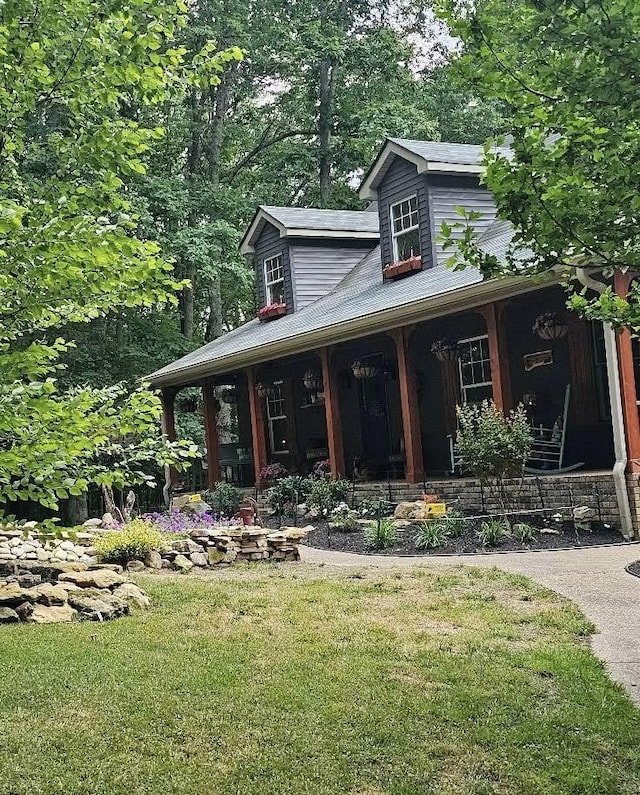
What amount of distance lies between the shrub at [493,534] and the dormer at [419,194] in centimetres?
609

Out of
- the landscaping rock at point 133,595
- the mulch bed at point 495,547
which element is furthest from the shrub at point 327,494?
the landscaping rock at point 133,595

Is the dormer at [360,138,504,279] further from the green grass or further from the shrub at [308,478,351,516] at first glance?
the green grass

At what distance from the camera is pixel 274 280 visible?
67.7 ft

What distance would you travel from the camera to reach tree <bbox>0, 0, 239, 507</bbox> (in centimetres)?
400

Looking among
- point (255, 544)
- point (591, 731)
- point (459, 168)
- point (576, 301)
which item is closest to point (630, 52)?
point (576, 301)

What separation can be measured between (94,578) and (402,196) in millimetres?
10443

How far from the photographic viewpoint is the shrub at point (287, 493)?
15648 mm

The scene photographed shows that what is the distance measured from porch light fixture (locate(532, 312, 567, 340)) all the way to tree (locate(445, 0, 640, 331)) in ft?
28.7

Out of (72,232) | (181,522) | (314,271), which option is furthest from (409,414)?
(72,232)

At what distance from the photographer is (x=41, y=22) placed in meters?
4.32

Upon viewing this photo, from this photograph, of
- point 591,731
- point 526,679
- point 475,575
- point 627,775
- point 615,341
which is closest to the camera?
point 627,775

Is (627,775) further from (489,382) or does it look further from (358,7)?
(358,7)

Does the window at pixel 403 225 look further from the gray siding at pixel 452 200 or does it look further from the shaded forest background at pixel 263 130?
the shaded forest background at pixel 263 130

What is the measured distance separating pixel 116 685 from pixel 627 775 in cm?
297
